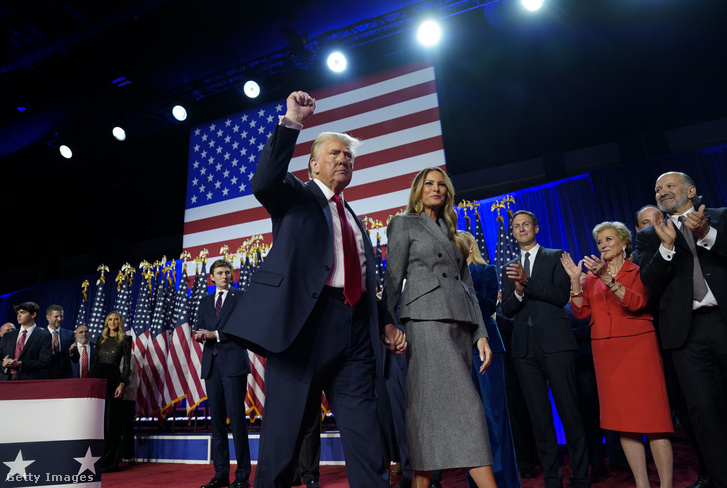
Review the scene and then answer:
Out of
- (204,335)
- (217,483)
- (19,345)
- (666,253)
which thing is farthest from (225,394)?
(666,253)

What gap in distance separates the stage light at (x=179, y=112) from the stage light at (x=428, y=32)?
3.74m

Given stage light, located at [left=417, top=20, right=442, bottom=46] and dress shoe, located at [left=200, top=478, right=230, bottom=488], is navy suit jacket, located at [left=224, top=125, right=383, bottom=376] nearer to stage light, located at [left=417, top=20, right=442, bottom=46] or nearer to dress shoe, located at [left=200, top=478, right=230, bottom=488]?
dress shoe, located at [left=200, top=478, right=230, bottom=488]

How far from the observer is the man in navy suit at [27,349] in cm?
503

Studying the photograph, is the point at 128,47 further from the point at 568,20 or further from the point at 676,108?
the point at 676,108

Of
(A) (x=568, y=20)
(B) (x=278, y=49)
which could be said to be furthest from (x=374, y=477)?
(A) (x=568, y=20)

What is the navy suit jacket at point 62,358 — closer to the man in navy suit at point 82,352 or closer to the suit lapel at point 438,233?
the man in navy suit at point 82,352

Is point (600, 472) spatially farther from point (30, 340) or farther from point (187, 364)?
point (30, 340)

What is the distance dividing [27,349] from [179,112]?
3931mm

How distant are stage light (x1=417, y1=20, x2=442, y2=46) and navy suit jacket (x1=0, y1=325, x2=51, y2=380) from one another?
5414mm

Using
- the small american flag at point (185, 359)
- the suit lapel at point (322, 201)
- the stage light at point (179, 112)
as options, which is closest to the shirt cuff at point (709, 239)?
the suit lapel at point (322, 201)

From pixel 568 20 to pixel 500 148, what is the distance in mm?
2093

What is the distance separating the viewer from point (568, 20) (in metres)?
7.21

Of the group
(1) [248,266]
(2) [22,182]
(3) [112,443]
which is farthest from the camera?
(2) [22,182]

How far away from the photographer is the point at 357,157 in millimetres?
6516
